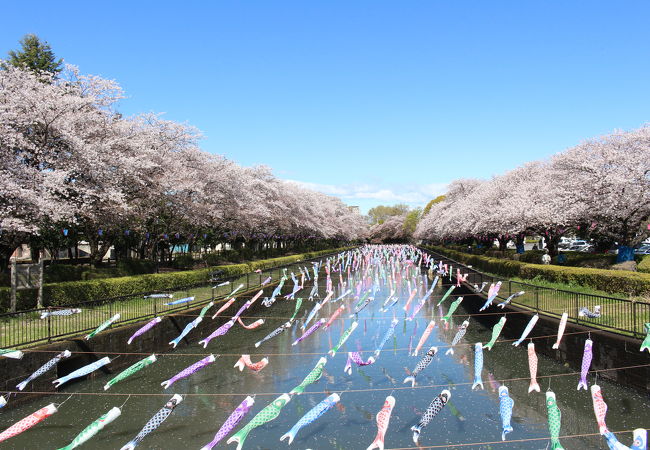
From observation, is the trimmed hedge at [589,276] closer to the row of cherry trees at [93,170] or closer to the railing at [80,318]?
the railing at [80,318]

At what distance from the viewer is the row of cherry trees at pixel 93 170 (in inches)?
576

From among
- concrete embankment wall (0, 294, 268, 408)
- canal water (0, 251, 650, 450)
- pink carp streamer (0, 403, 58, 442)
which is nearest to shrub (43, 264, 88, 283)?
concrete embankment wall (0, 294, 268, 408)

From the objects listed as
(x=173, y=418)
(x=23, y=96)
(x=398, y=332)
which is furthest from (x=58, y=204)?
(x=398, y=332)

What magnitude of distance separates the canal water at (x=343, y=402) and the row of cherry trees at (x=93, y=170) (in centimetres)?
663

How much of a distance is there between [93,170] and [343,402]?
492 inches

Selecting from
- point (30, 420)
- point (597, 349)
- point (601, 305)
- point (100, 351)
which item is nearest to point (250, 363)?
point (30, 420)

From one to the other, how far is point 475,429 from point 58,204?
13985 mm

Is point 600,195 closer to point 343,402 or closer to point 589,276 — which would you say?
point 589,276

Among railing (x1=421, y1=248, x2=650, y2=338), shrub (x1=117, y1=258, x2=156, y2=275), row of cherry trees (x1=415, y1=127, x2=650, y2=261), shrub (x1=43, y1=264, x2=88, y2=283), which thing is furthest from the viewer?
shrub (x1=117, y1=258, x2=156, y2=275)

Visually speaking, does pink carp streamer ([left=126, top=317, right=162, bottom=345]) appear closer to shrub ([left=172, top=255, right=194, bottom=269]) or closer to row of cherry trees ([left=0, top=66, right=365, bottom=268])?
row of cherry trees ([left=0, top=66, right=365, bottom=268])

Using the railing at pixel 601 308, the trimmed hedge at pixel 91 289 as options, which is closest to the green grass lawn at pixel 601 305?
the railing at pixel 601 308

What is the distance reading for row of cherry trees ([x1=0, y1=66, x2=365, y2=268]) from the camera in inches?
576

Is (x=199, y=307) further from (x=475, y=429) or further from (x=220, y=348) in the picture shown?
(x=475, y=429)

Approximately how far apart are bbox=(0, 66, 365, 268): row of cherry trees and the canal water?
6627 mm
